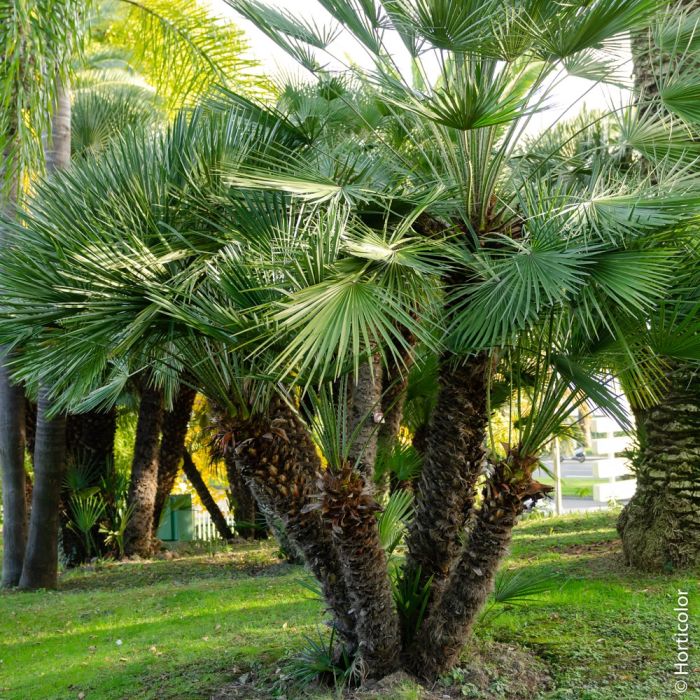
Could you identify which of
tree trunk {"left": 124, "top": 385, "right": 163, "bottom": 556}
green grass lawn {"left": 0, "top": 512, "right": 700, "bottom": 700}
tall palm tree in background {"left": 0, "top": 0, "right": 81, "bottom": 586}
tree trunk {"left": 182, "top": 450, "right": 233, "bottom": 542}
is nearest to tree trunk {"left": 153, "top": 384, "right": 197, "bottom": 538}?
tree trunk {"left": 124, "top": 385, "right": 163, "bottom": 556}

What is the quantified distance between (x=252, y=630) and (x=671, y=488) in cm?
359

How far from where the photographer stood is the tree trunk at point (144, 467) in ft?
38.2

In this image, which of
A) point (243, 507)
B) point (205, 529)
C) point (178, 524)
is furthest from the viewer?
point (205, 529)

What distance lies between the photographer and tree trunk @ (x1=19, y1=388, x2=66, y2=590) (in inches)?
368

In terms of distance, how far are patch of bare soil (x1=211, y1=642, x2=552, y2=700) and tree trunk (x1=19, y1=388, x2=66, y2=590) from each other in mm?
4935

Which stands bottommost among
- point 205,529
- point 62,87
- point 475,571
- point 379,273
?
point 205,529

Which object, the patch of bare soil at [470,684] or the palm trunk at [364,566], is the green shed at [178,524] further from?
the palm trunk at [364,566]

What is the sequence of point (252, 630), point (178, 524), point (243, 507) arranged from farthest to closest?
point (178, 524) → point (243, 507) → point (252, 630)

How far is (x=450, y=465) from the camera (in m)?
4.84

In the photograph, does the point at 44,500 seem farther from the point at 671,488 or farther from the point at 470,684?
the point at 671,488

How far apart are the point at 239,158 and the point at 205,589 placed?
569 centimetres

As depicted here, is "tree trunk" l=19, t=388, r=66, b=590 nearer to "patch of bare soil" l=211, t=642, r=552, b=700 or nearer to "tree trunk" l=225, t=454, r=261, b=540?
"tree trunk" l=225, t=454, r=261, b=540

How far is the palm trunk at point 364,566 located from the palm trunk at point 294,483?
0.17 meters

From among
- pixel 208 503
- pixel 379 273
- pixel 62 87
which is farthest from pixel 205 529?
pixel 379 273
